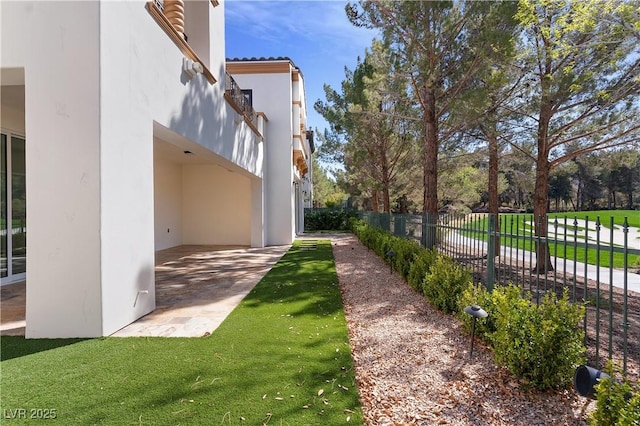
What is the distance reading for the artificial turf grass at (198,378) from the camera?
102 inches

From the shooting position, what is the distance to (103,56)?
12.5 feet

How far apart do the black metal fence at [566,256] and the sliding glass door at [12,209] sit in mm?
7939

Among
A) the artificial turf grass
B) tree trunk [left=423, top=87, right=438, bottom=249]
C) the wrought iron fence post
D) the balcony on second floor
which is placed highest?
the balcony on second floor

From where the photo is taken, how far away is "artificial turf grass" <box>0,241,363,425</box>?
259 centimetres

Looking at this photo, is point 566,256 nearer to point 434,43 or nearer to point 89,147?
point 89,147

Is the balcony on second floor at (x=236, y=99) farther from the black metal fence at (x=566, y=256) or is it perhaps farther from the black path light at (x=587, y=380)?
the black path light at (x=587, y=380)

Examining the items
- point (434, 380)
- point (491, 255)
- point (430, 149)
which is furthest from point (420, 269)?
point (430, 149)

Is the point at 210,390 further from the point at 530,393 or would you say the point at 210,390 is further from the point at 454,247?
the point at 454,247

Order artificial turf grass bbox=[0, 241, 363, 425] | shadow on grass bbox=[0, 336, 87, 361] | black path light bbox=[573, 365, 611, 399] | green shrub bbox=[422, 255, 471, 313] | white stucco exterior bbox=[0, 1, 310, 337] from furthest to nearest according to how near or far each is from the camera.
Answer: green shrub bbox=[422, 255, 471, 313], white stucco exterior bbox=[0, 1, 310, 337], shadow on grass bbox=[0, 336, 87, 361], artificial turf grass bbox=[0, 241, 363, 425], black path light bbox=[573, 365, 611, 399]

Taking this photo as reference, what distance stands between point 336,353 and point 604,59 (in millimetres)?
8598

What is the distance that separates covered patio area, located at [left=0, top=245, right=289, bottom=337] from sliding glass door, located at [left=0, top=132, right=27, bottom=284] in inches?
17.3

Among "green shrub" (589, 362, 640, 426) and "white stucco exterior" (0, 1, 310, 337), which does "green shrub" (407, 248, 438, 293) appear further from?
"white stucco exterior" (0, 1, 310, 337)

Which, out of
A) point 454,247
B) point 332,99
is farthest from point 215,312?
point 332,99

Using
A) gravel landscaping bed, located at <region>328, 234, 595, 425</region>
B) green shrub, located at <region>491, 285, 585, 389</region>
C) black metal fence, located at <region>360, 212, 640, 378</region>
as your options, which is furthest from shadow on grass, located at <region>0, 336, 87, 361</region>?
black metal fence, located at <region>360, 212, 640, 378</region>
